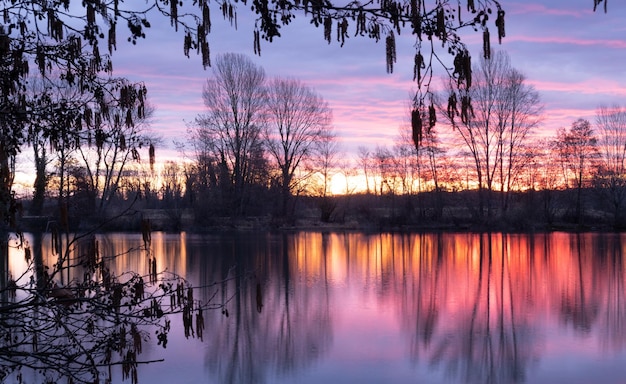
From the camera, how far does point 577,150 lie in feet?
146

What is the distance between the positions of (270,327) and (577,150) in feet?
127

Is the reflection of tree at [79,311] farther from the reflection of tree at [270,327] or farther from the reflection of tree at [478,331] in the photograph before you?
the reflection of tree at [478,331]

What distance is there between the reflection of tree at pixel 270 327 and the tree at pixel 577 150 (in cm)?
3014

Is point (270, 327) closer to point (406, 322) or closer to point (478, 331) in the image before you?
point (406, 322)

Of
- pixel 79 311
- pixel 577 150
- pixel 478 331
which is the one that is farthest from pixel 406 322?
pixel 577 150

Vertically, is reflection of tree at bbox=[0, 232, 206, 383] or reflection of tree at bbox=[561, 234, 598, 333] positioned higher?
reflection of tree at bbox=[0, 232, 206, 383]

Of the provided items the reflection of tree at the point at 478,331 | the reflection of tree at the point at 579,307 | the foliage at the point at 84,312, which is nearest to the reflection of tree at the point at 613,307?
the reflection of tree at the point at 579,307

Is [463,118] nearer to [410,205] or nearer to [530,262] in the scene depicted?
[530,262]

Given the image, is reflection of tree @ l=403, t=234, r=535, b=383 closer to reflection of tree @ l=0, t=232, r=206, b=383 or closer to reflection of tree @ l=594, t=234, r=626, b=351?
reflection of tree @ l=594, t=234, r=626, b=351

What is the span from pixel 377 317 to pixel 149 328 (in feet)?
14.1

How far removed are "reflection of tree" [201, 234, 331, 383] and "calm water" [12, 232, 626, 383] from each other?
0.03 m

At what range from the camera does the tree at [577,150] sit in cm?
Answer: 4391

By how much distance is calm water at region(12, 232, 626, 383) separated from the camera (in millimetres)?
8305

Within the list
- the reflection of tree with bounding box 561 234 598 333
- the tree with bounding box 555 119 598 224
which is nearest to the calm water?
the reflection of tree with bounding box 561 234 598 333
